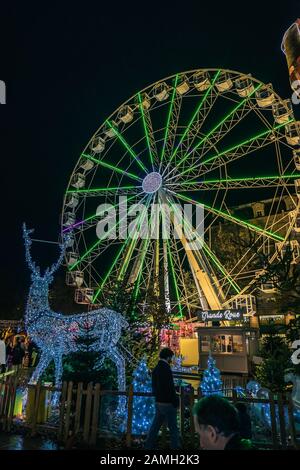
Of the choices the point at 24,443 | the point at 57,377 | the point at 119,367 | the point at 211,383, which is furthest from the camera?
the point at 119,367

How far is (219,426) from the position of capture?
86.1 inches

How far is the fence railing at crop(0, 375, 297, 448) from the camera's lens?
17.6 ft

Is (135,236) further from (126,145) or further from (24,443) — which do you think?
(24,443)

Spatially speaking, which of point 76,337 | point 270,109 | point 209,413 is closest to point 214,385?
point 76,337

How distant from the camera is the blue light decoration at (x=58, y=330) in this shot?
789 centimetres

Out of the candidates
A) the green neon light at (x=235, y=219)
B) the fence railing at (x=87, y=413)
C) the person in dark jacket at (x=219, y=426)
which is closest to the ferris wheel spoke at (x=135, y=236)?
the green neon light at (x=235, y=219)

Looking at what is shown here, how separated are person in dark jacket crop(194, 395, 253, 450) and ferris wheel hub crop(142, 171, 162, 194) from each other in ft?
56.4

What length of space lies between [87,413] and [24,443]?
1.09m

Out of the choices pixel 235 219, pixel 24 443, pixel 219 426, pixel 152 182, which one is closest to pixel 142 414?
pixel 24 443

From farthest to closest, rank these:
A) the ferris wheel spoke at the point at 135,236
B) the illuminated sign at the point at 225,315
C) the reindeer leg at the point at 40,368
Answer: the ferris wheel spoke at the point at 135,236 < the illuminated sign at the point at 225,315 < the reindeer leg at the point at 40,368

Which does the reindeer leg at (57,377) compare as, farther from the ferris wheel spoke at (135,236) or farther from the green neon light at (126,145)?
the green neon light at (126,145)

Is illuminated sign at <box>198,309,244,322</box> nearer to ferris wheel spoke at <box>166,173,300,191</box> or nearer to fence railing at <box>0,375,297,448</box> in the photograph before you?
ferris wheel spoke at <box>166,173,300,191</box>

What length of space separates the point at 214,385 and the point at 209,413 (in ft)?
18.7

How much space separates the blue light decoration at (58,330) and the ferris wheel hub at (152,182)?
37.4 feet
